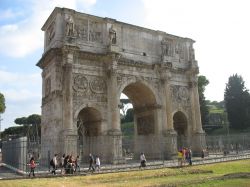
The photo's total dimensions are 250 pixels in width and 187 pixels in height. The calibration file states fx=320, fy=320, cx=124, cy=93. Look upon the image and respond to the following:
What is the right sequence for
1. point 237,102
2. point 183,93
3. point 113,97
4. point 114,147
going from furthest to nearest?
point 237,102, point 183,93, point 113,97, point 114,147

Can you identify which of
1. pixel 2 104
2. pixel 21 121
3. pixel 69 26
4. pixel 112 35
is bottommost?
pixel 21 121

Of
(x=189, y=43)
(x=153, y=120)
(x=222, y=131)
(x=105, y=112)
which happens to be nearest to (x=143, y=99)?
(x=153, y=120)

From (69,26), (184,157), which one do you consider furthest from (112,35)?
(184,157)

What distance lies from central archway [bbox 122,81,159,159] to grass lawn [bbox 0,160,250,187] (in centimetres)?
760

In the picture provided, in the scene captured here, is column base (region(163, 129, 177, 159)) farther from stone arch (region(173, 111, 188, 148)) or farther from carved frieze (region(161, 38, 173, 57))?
carved frieze (region(161, 38, 173, 57))

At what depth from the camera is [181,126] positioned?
2816cm

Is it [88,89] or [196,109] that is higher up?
[88,89]

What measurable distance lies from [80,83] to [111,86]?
2226mm

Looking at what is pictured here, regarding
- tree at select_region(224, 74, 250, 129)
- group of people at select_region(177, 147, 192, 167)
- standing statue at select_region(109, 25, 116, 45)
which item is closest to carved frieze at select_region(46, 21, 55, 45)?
standing statue at select_region(109, 25, 116, 45)

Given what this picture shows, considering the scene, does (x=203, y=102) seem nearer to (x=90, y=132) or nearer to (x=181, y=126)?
(x=181, y=126)

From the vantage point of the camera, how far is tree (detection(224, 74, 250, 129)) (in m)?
49.5

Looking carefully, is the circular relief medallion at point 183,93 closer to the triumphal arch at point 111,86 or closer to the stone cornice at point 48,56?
the triumphal arch at point 111,86

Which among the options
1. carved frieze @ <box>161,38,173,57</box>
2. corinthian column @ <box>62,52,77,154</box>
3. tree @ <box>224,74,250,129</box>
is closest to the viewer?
corinthian column @ <box>62,52,77,154</box>

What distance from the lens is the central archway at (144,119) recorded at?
25469 mm
